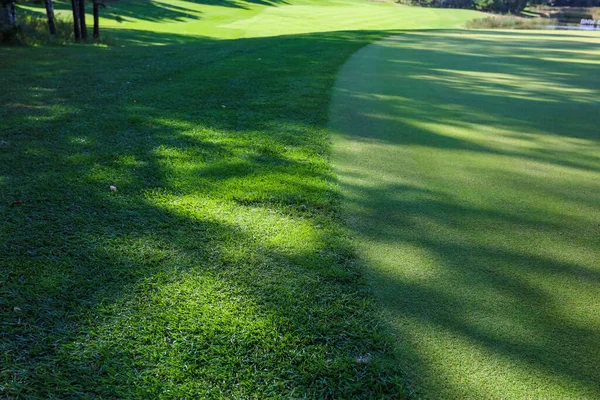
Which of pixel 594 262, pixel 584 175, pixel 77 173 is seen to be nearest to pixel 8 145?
pixel 77 173

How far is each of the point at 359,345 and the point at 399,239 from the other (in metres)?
0.90

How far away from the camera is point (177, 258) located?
7.78 feet

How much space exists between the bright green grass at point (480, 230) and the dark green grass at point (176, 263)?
8.6 inches

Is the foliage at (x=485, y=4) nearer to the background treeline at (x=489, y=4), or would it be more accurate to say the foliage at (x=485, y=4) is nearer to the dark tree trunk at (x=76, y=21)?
the background treeline at (x=489, y=4)

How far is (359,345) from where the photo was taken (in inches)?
72.9

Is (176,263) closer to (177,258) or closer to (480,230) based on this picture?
(177,258)

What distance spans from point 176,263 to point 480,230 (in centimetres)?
181

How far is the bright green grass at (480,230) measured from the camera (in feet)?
5.79

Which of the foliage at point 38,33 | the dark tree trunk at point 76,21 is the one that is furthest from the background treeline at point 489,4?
the dark tree trunk at point 76,21

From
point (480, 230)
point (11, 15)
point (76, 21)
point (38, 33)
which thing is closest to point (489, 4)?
point (76, 21)

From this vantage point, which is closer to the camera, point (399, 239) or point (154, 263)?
point (154, 263)

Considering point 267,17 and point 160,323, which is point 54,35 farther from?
point 267,17

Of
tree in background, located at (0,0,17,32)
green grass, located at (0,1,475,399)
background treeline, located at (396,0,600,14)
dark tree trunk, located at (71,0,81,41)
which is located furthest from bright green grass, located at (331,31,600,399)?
background treeline, located at (396,0,600,14)

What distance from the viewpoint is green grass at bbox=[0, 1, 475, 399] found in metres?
1.70
